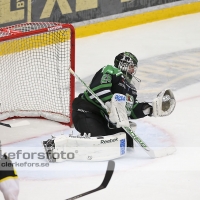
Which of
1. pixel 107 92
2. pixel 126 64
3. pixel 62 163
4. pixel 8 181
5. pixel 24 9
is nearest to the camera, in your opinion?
pixel 8 181

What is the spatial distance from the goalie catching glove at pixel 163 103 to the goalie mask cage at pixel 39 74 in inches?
34.9

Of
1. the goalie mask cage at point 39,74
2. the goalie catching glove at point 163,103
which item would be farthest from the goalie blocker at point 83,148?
the goalie mask cage at point 39,74

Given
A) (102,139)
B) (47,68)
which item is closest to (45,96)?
(47,68)

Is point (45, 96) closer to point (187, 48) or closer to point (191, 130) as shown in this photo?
point (191, 130)

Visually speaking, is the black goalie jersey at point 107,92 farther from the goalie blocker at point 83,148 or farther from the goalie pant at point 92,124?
the goalie blocker at point 83,148

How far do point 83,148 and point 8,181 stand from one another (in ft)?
4.55

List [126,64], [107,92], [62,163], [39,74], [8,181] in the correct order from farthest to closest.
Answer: [39,74]
[126,64]
[107,92]
[62,163]
[8,181]

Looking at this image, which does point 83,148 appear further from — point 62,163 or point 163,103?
point 163,103

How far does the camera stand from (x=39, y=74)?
5809mm

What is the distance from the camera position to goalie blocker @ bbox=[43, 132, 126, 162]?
4.34 m

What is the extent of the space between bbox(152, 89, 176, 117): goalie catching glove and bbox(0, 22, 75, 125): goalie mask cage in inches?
34.9

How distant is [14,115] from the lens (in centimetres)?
548

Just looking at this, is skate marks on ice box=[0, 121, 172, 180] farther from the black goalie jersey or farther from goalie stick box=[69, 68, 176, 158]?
the black goalie jersey

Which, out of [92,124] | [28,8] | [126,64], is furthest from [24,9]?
[92,124]
